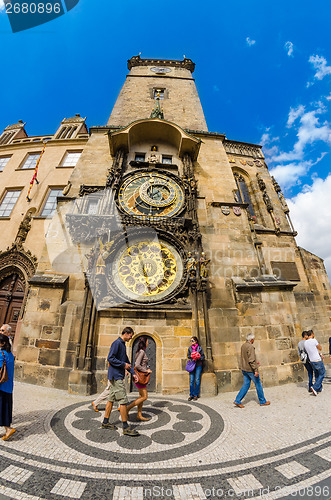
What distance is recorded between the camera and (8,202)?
12.7 m

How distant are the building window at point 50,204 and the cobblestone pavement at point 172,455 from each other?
365 inches

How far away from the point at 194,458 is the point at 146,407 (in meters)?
2.42

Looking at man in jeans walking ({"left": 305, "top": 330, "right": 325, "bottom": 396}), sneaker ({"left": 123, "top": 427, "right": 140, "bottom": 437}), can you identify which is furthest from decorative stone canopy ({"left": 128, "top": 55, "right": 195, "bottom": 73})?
sneaker ({"left": 123, "top": 427, "right": 140, "bottom": 437})

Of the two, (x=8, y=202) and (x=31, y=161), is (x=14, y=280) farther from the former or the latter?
(x=31, y=161)

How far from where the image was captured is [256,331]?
7.13 meters

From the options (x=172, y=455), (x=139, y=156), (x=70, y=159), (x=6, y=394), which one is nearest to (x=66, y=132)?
(x=70, y=159)

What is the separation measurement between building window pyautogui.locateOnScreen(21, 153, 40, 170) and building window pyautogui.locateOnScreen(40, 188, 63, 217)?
3.77m

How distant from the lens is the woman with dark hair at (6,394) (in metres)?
3.21

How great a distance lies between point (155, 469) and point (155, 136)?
12618 millimetres

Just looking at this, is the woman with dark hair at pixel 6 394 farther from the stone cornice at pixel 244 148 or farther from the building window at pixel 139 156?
the stone cornice at pixel 244 148

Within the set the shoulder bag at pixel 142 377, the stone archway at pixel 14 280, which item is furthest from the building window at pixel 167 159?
the shoulder bag at pixel 142 377

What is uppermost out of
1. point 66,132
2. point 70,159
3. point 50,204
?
point 66,132

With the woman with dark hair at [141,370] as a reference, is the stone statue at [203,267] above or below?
above

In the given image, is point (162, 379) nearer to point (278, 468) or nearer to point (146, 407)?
point (146, 407)
